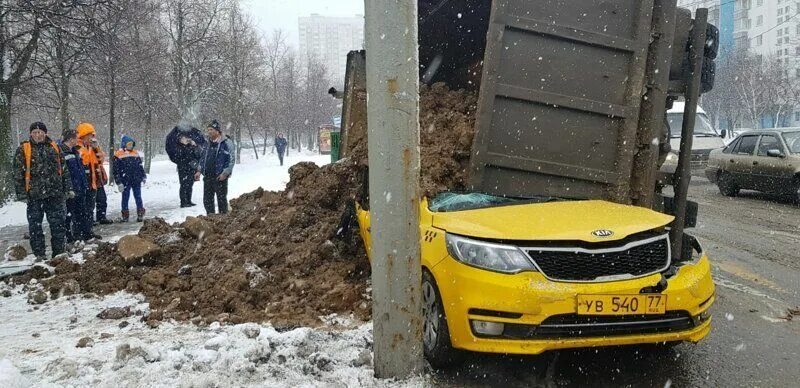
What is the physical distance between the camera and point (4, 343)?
448 centimetres

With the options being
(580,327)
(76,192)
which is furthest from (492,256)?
(76,192)

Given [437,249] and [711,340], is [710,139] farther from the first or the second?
[437,249]

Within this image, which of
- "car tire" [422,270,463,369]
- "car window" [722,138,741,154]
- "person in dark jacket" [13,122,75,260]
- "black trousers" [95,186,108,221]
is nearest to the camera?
"car tire" [422,270,463,369]

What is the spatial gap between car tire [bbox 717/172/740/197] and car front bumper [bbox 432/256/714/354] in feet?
37.1

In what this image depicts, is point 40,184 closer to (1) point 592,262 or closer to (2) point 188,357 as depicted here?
(2) point 188,357

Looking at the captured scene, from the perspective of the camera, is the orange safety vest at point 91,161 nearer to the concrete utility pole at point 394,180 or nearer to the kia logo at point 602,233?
the concrete utility pole at point 394,180

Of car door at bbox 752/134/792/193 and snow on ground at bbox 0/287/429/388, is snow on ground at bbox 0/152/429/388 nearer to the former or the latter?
snow on ground at bbox 0/287/429/388

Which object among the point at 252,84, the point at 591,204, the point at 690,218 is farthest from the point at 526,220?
the point at 252,84

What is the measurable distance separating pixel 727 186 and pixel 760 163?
1034mm

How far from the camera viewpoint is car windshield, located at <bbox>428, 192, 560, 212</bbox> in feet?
13.6

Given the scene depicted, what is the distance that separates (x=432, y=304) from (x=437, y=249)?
396 mm

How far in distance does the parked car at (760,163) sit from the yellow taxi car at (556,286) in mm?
9836

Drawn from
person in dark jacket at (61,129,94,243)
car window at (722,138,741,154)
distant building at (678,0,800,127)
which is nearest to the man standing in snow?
person in dark jacket at (61,129,94,243)

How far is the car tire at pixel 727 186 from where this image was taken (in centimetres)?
1320
